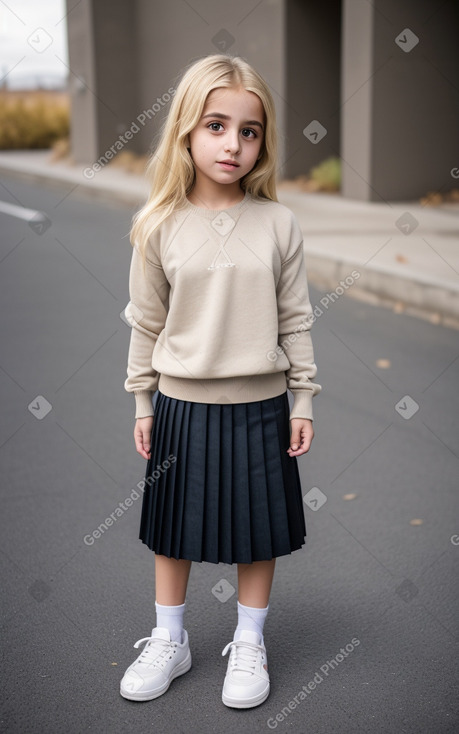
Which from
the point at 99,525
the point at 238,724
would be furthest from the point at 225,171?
the point at 99,525

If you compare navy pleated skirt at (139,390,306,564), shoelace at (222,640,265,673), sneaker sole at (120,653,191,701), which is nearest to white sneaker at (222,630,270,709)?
shoelace at (222,640,265,673)

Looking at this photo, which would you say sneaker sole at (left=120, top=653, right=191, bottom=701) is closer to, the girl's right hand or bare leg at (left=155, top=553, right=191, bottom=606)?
bare leg at (left=155, top=553, right=191, bottom=606)

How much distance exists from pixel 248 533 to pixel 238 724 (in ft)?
1.63

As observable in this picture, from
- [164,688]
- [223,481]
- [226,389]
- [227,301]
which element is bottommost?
[164,688]

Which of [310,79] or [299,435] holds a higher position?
[299,435]

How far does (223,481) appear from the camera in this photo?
2.48m

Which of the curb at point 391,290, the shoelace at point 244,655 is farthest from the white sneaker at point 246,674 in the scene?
the curb at point 391,290

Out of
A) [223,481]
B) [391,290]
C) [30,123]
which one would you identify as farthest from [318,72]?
[30,123]

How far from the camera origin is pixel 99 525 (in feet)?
11.9

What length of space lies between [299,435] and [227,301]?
1.46ft

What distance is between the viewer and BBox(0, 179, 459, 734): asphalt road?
2492 millimetres

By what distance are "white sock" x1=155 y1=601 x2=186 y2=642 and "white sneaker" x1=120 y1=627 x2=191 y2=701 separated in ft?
0.05

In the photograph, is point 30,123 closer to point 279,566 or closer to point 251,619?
point 279,566

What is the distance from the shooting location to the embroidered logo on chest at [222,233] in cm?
234
